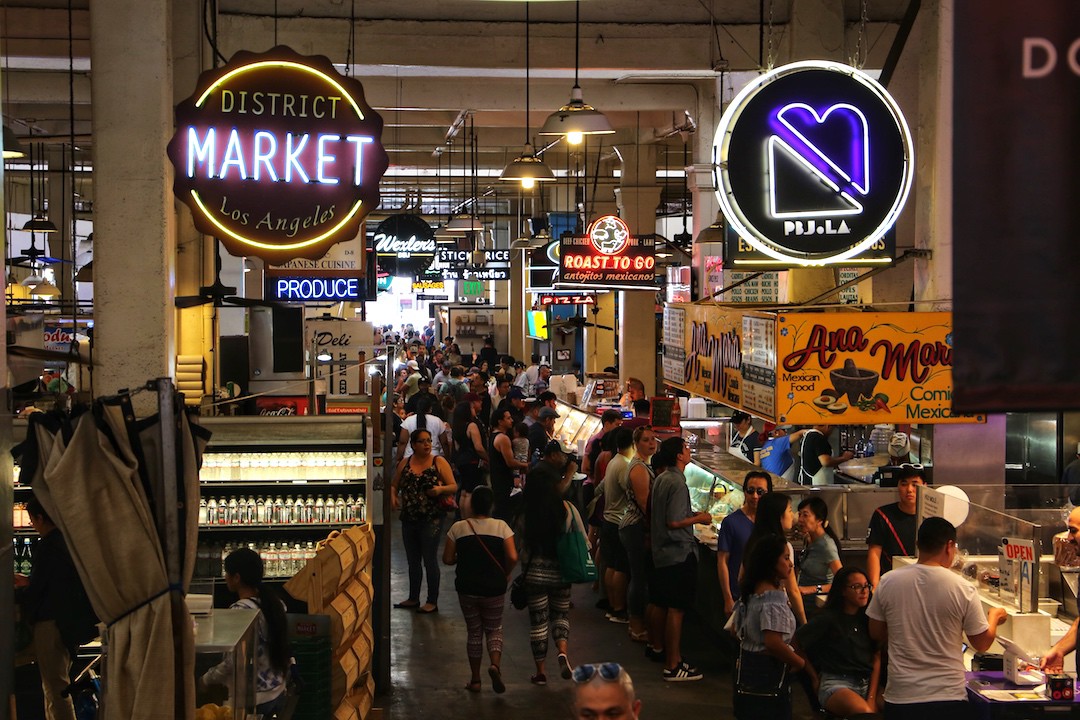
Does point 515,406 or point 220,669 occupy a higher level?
point 515,406

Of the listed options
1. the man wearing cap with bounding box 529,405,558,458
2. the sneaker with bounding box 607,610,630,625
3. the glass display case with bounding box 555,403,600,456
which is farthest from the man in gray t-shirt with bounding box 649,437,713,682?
the glass display case with bounding box 555,403,600,456

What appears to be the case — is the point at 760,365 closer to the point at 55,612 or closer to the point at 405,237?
the point at 55,612

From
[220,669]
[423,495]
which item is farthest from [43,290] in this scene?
[220,669]

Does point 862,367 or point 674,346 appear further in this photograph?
point 674,346

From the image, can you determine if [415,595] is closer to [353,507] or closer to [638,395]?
[353,507]

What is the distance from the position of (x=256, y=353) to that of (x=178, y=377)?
1.85m

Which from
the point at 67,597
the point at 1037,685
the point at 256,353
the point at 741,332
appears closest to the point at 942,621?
the point at 1037,685

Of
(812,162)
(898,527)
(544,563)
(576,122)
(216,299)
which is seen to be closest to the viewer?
(812,162)

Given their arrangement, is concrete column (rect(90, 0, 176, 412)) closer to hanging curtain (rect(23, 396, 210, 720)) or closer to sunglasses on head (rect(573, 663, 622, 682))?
hanging curtain (rect(23, 396, 210, 720))

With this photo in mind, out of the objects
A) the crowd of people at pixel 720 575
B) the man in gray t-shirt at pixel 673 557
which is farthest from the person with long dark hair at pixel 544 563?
the man in gray t-shirt at pixel 673 557

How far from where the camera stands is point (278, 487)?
9469 millimetres

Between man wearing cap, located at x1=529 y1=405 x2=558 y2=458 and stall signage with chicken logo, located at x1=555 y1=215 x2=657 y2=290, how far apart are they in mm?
3337

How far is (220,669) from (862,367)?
15.5 feet

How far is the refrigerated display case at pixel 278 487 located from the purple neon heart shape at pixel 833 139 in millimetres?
4144
